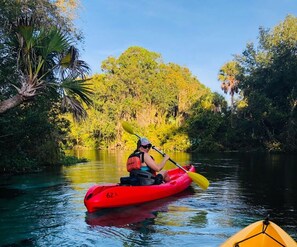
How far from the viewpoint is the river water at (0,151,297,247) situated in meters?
6.30

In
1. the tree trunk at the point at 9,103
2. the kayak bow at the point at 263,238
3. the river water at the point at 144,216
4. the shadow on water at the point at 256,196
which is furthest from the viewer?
the shadow on water at the point at 256,196

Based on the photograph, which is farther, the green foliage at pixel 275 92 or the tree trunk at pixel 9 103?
the green foliage at pixel 275 92

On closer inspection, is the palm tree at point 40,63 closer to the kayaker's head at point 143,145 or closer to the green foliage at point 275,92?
the kayaker's head at point 143,145

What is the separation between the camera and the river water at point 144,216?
20.7ft

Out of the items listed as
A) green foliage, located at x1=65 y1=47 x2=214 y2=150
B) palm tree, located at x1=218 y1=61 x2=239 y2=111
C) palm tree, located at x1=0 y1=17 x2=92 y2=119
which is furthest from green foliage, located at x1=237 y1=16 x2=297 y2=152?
palm tree, located at x1=0 y1=17 x2=92 y2=119

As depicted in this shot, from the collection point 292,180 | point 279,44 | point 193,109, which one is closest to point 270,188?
point 292,180

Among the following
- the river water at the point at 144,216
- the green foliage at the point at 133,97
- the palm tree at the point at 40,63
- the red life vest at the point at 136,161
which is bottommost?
the river water at the point at 144,216

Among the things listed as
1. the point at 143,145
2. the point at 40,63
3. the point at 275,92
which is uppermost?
the point at 275,92

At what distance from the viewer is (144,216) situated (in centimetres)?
792

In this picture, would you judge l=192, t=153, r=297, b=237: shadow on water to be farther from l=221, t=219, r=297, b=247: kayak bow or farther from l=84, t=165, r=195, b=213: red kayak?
l=221, t=219, r=297, b=247: kayak bow

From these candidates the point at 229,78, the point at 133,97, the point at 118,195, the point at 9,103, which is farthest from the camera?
the point at 133,97

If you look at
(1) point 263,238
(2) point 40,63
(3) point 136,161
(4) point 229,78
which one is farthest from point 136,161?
(4) point 229,78

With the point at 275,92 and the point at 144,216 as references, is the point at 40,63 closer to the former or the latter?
the point at 144,216

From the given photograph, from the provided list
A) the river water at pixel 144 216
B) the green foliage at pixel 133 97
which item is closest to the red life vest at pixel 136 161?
the river water at pixel 144 216
